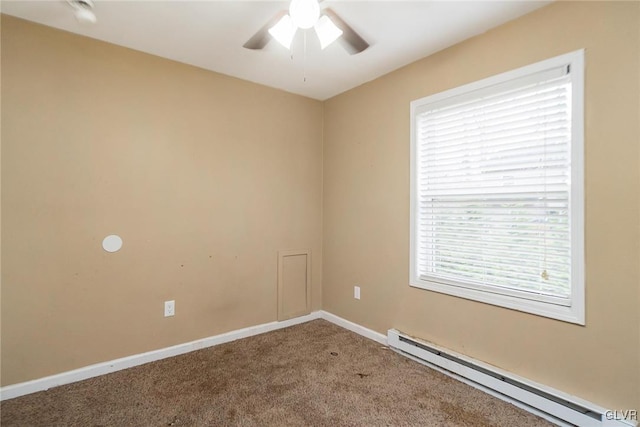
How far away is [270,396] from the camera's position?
1.97 m

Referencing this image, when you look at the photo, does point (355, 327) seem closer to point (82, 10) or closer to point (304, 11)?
point (304, 11)

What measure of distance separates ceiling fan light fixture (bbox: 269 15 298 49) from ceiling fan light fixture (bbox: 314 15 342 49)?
0.15m

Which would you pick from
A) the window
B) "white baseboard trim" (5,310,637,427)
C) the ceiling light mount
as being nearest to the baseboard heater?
"white baseboard trim" (5,310,637,427)

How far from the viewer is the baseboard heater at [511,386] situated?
160 cm

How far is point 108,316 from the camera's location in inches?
88.0

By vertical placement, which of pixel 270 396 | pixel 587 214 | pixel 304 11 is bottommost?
pixel 270 396

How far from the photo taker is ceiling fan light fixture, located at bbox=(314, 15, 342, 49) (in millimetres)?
1738

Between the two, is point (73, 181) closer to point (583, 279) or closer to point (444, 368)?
point (444, 368)

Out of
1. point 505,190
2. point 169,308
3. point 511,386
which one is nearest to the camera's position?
point 511,386

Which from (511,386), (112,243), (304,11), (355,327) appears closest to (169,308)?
(112,243)

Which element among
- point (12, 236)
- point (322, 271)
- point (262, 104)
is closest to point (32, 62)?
point (12, 236)

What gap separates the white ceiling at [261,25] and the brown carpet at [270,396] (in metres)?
2.40

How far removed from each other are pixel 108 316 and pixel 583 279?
3062 millimetres

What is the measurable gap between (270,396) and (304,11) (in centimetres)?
224
